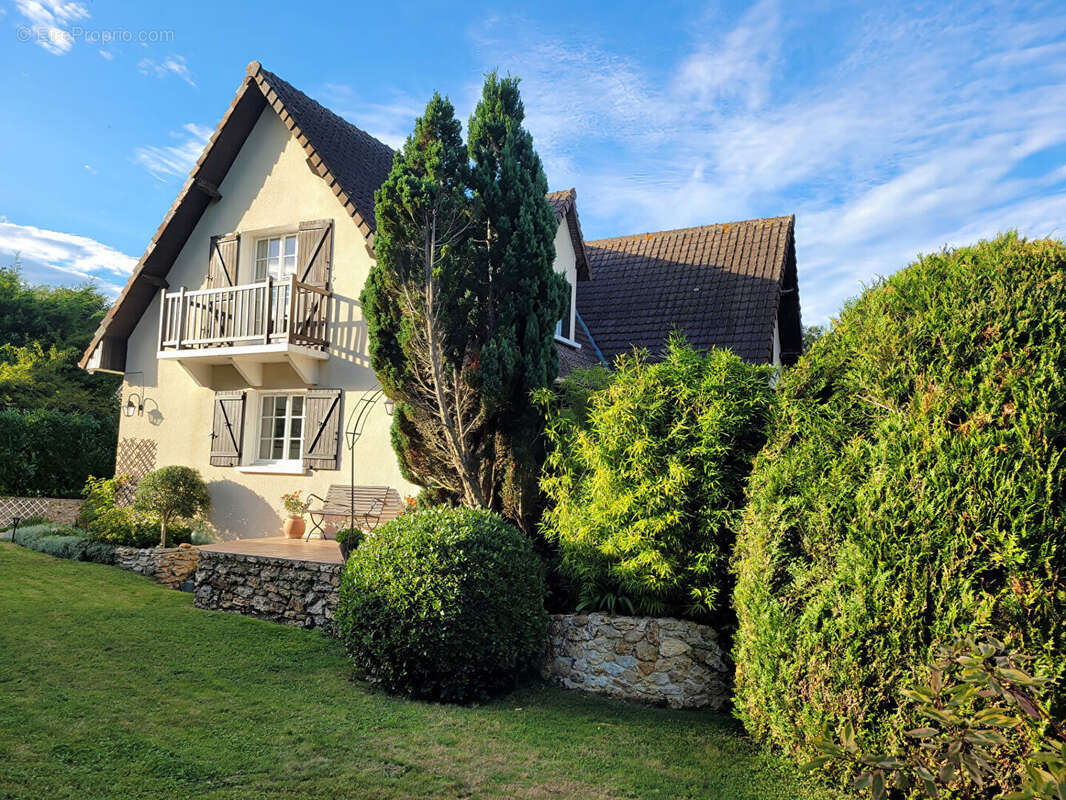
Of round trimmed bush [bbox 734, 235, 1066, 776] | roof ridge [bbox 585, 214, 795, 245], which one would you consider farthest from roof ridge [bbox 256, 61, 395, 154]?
round trimmed bush [bbox 734, 235, 1066, 776]

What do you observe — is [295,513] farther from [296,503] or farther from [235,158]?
[235,158]

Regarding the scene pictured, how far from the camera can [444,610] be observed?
6258mm

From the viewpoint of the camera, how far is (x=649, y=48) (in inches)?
330

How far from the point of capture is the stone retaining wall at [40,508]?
50.2 ft

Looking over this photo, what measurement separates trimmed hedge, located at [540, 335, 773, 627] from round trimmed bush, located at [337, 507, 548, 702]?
2.15 ft

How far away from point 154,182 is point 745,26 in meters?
12.1

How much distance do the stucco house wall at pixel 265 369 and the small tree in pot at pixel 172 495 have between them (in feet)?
0.86

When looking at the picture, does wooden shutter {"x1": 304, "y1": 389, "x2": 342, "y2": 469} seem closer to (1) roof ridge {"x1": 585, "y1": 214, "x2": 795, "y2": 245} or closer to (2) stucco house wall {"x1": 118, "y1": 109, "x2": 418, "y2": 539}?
(2) stucco house wall {"x1": 118, "y1": 109, "x2": 418, "y2": 539}

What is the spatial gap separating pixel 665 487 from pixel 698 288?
31.3ft

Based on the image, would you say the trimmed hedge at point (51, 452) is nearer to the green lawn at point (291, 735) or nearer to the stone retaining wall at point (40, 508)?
the stone retaining wall at point (40, 508)

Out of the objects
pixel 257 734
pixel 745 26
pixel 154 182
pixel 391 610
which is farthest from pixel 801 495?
pixel 154 182

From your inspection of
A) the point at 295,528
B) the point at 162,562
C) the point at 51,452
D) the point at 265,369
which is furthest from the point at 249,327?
the point at 51,452

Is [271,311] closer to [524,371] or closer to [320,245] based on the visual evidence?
[320,245]

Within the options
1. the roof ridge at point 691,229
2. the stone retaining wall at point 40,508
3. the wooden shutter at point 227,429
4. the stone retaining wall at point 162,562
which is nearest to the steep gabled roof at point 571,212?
the roof ridge at point 691,229
